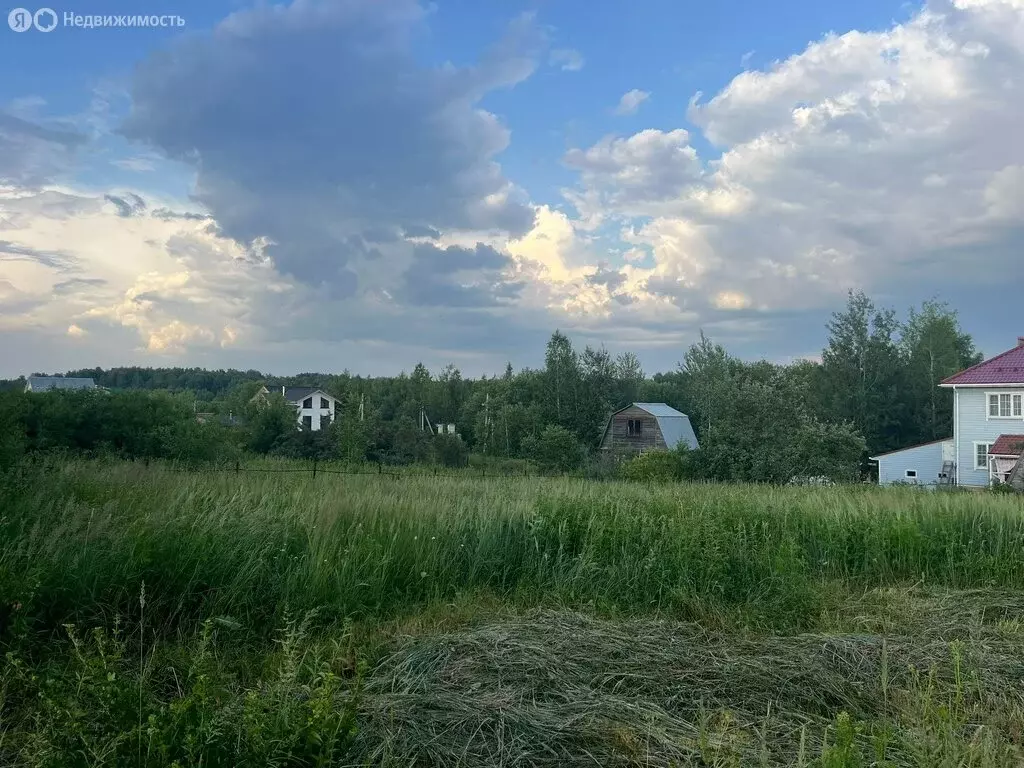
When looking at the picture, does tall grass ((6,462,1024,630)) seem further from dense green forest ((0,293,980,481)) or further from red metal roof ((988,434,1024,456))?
red metal roof ((988,434,1024,456))

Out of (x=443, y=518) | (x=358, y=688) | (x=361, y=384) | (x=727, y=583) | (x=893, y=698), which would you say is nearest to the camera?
(x=358, y=688)

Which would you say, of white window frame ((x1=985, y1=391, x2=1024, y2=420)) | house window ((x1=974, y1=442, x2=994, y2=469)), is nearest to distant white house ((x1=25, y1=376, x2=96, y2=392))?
white window frame ((x1=985, y1=391, x2=1024, y2=420))

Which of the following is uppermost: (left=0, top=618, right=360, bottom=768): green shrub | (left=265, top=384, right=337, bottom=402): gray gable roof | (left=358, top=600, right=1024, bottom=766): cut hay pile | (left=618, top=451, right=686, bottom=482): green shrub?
(left=265, top=384, right=337, bottom=402): gray gable roof

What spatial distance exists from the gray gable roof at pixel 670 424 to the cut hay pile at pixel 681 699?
40826 millimetres

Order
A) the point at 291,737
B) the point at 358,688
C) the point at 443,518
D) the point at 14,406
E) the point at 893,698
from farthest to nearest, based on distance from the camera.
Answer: the point at 14,406, the point at 443,518, the point at 893,698, the point at 358,688, the point at 291,737

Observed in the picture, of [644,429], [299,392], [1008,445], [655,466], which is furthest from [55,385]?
[299,392]

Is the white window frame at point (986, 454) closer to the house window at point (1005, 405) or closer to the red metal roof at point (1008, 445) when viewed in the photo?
the red metal roof at point (1008, 445)

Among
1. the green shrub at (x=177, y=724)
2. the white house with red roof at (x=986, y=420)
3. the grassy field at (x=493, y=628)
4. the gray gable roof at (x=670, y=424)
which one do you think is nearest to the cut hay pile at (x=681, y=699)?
the grassy field at (x=493, y=628)

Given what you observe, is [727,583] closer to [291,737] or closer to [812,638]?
[812,638]

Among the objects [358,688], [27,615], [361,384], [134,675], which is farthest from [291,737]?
[361,384]

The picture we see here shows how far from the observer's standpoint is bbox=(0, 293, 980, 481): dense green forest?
1722cm

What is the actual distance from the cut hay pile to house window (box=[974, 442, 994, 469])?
3534 cm

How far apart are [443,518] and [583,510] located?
162 centimetres

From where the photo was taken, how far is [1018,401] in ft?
110
